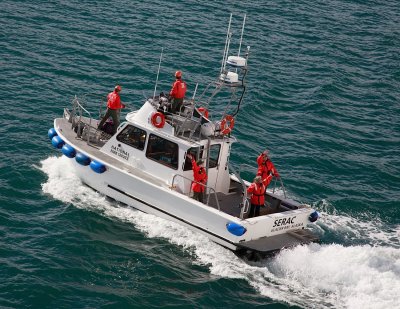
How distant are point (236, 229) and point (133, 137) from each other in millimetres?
4832

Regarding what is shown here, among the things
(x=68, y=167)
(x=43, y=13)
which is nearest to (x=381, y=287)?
(x=68, y=167)

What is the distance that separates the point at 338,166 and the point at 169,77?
A: 9.46 metres

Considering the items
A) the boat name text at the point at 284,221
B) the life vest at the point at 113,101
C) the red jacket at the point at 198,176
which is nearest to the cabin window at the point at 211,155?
the red jacket at the point at 198,176

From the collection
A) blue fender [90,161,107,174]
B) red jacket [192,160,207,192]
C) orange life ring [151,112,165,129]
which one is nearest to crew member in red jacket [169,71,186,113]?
orange life ring [151,112,165,129]

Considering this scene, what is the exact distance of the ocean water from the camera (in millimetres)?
20484

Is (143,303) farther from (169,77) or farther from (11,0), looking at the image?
(11,0)

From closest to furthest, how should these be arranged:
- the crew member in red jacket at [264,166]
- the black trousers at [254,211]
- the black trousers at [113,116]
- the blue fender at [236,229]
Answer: the blue fender at [236,229] → the black trousers at [254,211] → the crew member in red jacket at [264,166] → the black trousers at [113,116]

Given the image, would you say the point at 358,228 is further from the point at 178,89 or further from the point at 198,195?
the point at 178,89

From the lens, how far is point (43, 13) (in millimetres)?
39500

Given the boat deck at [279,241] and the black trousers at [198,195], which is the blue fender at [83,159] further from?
the boat deck at [279,241]

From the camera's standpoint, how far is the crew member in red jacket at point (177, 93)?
23.6 meters

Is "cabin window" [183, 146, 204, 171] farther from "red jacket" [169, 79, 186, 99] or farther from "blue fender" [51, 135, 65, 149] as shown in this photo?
"blue fender" [51, 135, 65, 149]

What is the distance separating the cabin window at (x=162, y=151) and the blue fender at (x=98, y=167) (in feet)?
4.56

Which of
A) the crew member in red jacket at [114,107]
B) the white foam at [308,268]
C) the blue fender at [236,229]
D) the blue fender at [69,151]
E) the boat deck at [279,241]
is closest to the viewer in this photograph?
the white foam at [308,268]
